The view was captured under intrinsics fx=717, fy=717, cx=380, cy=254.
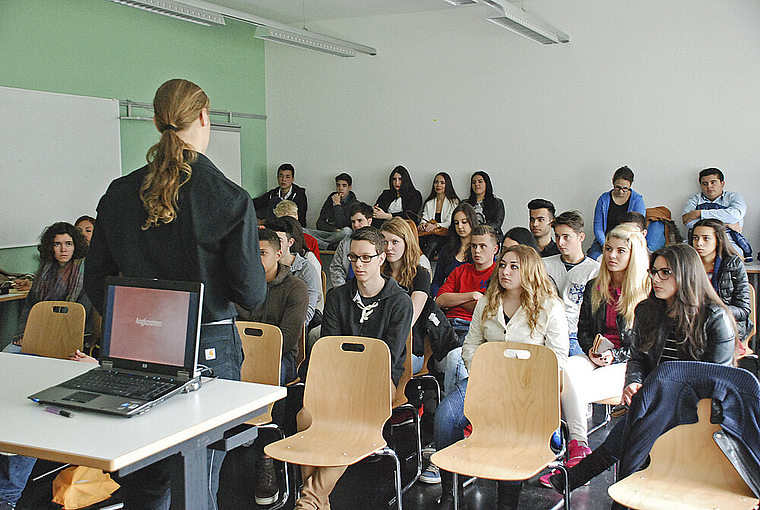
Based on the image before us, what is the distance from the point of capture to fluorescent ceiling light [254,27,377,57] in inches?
262

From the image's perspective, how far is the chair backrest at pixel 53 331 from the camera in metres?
3.33

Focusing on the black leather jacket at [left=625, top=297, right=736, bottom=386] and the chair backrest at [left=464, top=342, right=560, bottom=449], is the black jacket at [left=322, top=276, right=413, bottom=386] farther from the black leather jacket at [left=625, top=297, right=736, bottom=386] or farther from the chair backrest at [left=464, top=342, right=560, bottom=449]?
the black leather jacket at [left=625, top=297, right=736, bottom=386]

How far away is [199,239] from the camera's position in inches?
76.9

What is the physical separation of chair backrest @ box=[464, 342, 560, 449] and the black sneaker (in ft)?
3.05

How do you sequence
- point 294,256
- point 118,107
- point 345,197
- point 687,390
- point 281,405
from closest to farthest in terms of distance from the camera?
point 687,390 < point 281,405 < point 294,256 < point 118,107 < point 345,197

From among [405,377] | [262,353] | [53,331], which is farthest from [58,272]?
[405,377]

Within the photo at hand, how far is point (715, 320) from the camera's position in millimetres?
2627

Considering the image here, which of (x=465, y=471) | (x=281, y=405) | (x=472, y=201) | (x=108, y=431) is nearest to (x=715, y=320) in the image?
(x=465, y=471)

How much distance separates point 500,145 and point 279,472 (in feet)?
17.8

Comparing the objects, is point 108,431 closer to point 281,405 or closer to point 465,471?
point 465,471

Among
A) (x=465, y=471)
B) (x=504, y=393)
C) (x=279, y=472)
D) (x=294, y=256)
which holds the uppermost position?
(x=294, y=256)

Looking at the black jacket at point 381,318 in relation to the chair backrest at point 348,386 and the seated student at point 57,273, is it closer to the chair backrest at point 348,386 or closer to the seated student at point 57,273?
the chair backrest at point 348,386

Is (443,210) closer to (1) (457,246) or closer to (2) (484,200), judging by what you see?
(2) (484,200)

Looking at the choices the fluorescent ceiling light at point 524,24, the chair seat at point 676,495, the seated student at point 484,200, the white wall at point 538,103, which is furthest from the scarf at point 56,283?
the white wall at point 538,103
